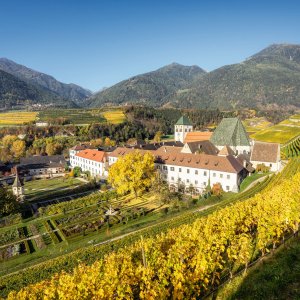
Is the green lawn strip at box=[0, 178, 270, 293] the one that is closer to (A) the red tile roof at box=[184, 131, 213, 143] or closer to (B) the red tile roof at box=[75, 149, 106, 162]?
(B) the red tile roof at box=[75, 149, 106, 162]

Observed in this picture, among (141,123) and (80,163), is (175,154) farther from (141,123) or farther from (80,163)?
(141,123)

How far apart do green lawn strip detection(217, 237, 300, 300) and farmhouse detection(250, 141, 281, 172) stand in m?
49.8

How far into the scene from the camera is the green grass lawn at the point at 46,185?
8050 cm

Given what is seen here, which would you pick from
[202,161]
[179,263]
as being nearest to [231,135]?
[202,161]

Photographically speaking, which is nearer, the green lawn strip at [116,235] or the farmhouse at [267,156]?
the green lawn strip at [116,235]

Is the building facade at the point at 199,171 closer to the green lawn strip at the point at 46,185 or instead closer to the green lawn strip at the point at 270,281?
the green lawn strip at the point at 46,185

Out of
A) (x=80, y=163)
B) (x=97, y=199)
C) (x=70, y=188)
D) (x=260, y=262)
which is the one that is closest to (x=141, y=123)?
(x=80, y=163)

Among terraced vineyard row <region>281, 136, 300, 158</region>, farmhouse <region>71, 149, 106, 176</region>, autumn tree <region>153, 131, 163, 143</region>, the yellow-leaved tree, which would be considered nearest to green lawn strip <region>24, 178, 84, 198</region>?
farmhouse <region>71, 149, 106, 176</region>

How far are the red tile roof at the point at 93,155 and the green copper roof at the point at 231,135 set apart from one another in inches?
1376

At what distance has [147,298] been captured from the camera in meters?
19.4

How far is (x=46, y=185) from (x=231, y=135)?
5737 cm

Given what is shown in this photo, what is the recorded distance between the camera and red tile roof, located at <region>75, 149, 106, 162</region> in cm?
9343

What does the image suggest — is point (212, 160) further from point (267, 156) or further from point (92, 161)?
point (92, 161)

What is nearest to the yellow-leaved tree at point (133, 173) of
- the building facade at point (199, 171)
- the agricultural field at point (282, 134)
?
the building facade at point (199, 171)
